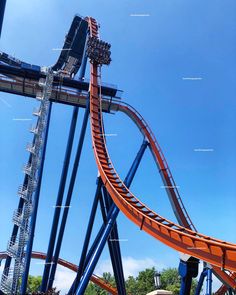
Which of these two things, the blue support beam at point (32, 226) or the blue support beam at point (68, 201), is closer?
the blue support beam at point (32, 226)

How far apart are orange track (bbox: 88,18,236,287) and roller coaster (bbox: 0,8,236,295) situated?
32 mm

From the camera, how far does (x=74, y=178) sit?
16.4m

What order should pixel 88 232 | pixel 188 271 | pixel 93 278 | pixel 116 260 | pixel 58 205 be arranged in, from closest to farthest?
pixel 188 271
pixel 88 232
pixel 58 205
pixel 116 260
pixel 93 278

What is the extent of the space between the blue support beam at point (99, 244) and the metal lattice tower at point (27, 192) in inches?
96.0

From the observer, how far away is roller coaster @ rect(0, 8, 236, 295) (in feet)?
42.5

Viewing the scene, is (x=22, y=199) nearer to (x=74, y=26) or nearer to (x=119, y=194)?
(x=119, y=194)

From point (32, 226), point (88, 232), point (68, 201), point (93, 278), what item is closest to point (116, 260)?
point (88, 232)

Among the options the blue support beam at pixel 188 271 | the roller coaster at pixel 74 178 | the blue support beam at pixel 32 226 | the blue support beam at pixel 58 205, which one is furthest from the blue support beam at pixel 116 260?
the blue support beam at pixel 188 271

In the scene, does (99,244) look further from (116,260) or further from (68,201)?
(68,201)

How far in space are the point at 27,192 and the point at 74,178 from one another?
227 cm

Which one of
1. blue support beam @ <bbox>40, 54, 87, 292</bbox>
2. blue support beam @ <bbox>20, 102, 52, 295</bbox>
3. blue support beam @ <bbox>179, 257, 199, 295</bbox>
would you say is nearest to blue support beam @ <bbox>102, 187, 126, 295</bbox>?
blue support beam @ <bbox>40, 54, 87, 292</bbox>

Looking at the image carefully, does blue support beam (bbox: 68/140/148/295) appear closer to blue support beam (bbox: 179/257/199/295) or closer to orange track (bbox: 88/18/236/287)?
orange track (bbox: 88/18/236/287)

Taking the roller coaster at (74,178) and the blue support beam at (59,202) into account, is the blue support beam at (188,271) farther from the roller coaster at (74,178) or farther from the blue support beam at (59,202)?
the blue support beam at (59,202)

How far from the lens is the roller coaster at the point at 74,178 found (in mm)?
12961
